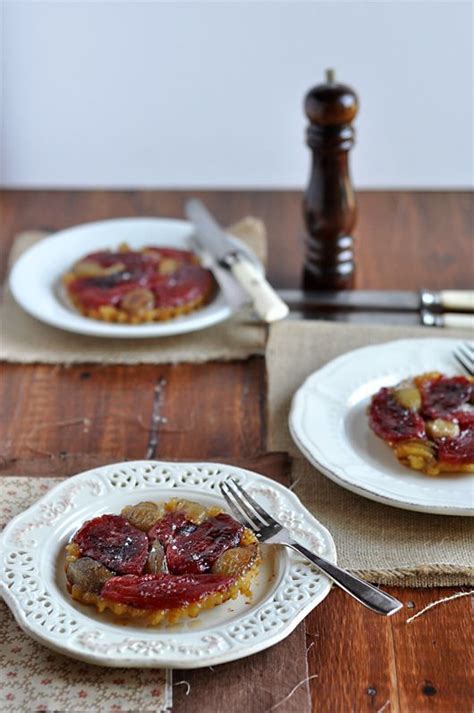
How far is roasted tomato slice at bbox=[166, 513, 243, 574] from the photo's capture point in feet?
4.09

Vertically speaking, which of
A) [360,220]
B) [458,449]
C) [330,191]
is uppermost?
[330,191]

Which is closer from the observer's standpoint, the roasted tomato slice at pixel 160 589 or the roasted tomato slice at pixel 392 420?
the roasted tomato slice at pixel 160 589

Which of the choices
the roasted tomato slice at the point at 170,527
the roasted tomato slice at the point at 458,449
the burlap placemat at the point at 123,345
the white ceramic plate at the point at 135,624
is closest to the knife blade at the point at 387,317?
the burlap placemat at the point at 123,345

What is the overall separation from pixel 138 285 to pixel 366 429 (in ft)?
1.94

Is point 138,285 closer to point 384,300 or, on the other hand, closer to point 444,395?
point 384,300

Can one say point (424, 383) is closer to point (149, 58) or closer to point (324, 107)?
point (324, 107)

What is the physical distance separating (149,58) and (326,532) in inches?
86.3

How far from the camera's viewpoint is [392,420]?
1.57m

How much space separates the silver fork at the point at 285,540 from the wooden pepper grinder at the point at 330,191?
83 centimetres

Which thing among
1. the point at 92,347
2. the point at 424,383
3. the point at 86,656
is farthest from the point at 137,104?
the point at 86,656

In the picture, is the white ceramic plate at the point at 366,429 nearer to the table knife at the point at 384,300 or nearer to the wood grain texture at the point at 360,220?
the table knife at the point at 384,300

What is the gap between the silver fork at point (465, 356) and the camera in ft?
5.78

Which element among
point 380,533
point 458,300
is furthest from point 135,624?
point 458,300

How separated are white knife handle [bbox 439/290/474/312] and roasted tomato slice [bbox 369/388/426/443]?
0.47 m
